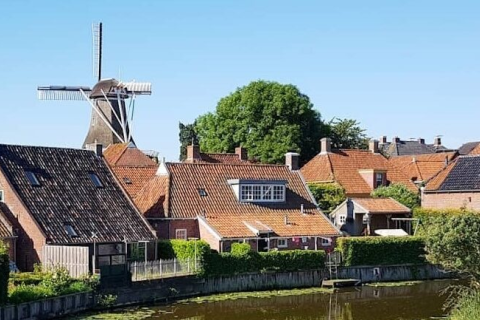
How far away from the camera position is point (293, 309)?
125ft

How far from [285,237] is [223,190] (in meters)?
5.36

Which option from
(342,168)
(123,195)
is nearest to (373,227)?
(342,168)

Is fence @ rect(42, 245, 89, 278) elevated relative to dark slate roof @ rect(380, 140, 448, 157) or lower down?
lower down

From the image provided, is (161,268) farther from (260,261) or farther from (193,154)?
(193,154)

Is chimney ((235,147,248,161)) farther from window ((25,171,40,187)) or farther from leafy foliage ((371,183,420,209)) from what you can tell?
window ((25,171,40,187))

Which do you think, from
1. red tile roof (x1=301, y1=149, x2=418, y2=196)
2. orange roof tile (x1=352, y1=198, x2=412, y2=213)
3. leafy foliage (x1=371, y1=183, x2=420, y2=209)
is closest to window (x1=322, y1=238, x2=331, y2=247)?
orange roof tile (x1=352, y1=198, x2=412, y2=213)

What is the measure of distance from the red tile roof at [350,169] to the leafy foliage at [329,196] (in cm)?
261

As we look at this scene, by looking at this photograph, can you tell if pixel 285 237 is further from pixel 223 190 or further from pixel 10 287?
pixel 10 287

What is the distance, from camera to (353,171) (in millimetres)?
65250

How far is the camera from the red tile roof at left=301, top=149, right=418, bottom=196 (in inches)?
2500

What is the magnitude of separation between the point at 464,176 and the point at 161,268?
27.9 meters

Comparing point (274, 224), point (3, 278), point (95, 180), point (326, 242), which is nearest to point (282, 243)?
point (274, 224)

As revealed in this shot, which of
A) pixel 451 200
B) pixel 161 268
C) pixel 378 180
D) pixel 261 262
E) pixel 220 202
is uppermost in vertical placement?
pixel 378 180

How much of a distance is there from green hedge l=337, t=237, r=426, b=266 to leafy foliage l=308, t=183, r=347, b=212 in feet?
32.9
